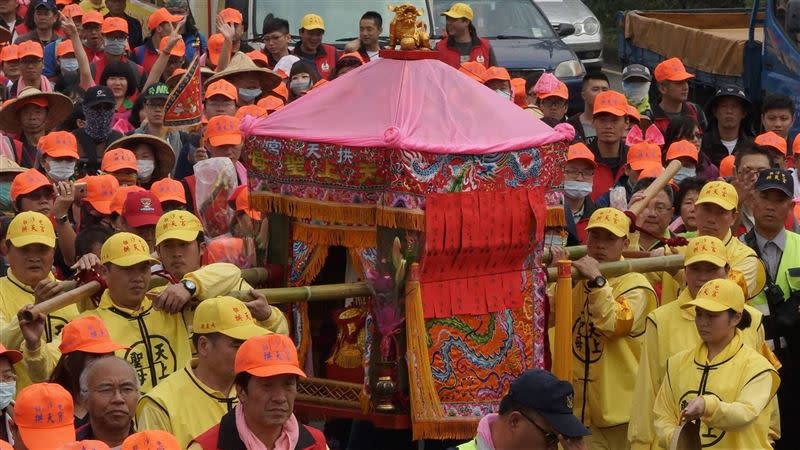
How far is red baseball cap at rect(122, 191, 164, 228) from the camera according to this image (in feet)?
31.1

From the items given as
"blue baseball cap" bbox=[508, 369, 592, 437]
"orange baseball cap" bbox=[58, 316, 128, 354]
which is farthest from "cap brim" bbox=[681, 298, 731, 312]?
"orange baseball cap" bbox=[58, 316, 128, 354]

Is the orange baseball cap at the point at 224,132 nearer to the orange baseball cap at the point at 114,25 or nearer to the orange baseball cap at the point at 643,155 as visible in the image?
the orange baseball cap at the point at 643,155

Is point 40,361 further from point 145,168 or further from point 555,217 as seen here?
point 145,168

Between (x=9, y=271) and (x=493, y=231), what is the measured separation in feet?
7.36

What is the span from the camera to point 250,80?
1428 centimetres

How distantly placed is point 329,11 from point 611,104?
5841 millimetres

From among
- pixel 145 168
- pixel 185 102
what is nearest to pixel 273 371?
pixel 145 168

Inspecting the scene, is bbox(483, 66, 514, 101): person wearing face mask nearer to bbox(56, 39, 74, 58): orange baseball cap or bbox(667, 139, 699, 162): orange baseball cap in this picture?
bbox(667, 139, 699, 162): orange baseball cap

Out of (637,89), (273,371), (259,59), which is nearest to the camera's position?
(273,371)

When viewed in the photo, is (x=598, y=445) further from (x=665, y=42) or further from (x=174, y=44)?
(x=665, y=42)

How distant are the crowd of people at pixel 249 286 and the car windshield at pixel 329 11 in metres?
2.83

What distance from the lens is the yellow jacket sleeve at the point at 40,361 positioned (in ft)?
26.1

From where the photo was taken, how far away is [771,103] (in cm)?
1381

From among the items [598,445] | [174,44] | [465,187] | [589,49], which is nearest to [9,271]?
[465,187]
